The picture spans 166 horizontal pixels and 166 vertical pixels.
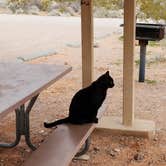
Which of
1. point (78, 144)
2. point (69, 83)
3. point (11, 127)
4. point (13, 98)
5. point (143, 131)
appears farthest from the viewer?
point (69, 83)

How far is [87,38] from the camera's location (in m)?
3.55

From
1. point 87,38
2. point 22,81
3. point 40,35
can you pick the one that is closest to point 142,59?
point 87,38

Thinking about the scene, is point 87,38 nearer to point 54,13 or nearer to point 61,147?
point 61,147

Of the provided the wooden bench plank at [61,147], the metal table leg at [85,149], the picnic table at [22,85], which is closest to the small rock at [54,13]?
the picnic table at [22,85]

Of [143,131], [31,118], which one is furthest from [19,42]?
[143,131]

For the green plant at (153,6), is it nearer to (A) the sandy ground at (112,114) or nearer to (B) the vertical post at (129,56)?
(A) the sandy ground at (112,114)

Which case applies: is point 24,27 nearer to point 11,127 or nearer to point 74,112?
point 11,127

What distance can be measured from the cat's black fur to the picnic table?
23 centimetres

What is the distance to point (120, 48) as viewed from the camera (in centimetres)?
863

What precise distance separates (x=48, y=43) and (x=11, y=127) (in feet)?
17.9

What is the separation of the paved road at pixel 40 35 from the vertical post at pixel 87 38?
4019mm

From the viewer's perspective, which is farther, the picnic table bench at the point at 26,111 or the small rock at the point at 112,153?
the small rock at the point at 112,153

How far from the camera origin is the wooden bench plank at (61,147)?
7.56 ft

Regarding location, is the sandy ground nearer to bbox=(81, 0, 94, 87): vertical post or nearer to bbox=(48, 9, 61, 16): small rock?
bbox=(81, 0, 94, 87): vertical post
